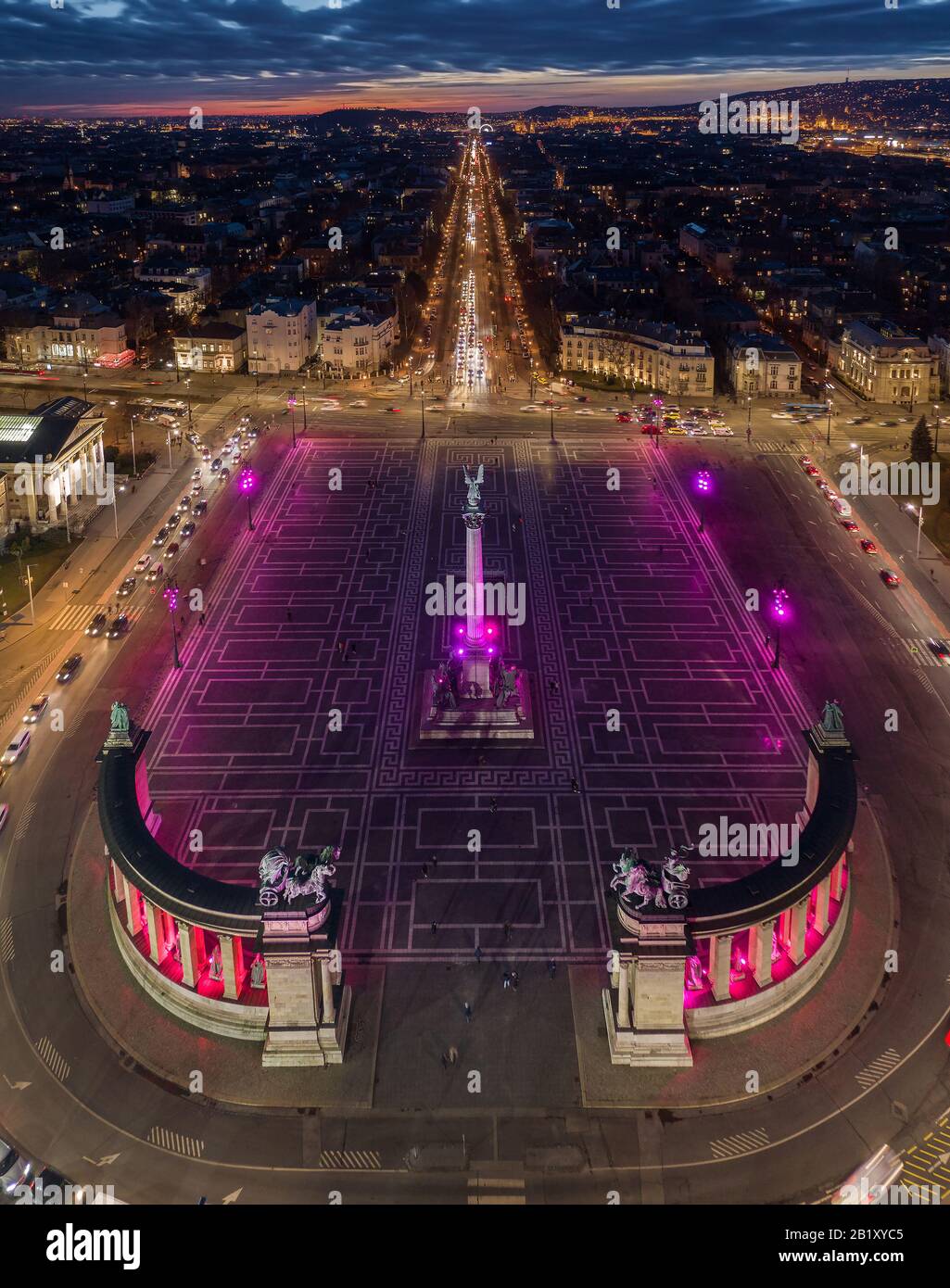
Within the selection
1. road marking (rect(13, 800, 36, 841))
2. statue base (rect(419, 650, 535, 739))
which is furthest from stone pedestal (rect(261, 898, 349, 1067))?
statue base (rect(419, 650, 535, 739))

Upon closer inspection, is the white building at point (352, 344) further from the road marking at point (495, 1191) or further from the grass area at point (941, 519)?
the road marking at point (495, 1191)

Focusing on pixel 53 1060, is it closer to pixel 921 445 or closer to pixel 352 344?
pixel 921 445

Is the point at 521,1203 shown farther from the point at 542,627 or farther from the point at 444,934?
the point at 542,627

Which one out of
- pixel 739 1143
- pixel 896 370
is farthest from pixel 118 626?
pixel 896 370

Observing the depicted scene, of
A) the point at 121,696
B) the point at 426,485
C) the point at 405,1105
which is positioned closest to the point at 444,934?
the point at 405,1105

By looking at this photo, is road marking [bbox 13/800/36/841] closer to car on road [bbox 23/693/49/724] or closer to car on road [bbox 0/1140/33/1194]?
car on road [bbox 23/693/49/724]

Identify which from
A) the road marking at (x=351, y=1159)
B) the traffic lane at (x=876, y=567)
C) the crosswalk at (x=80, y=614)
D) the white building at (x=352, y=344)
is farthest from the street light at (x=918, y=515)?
the white building at (x=352, y=344)
